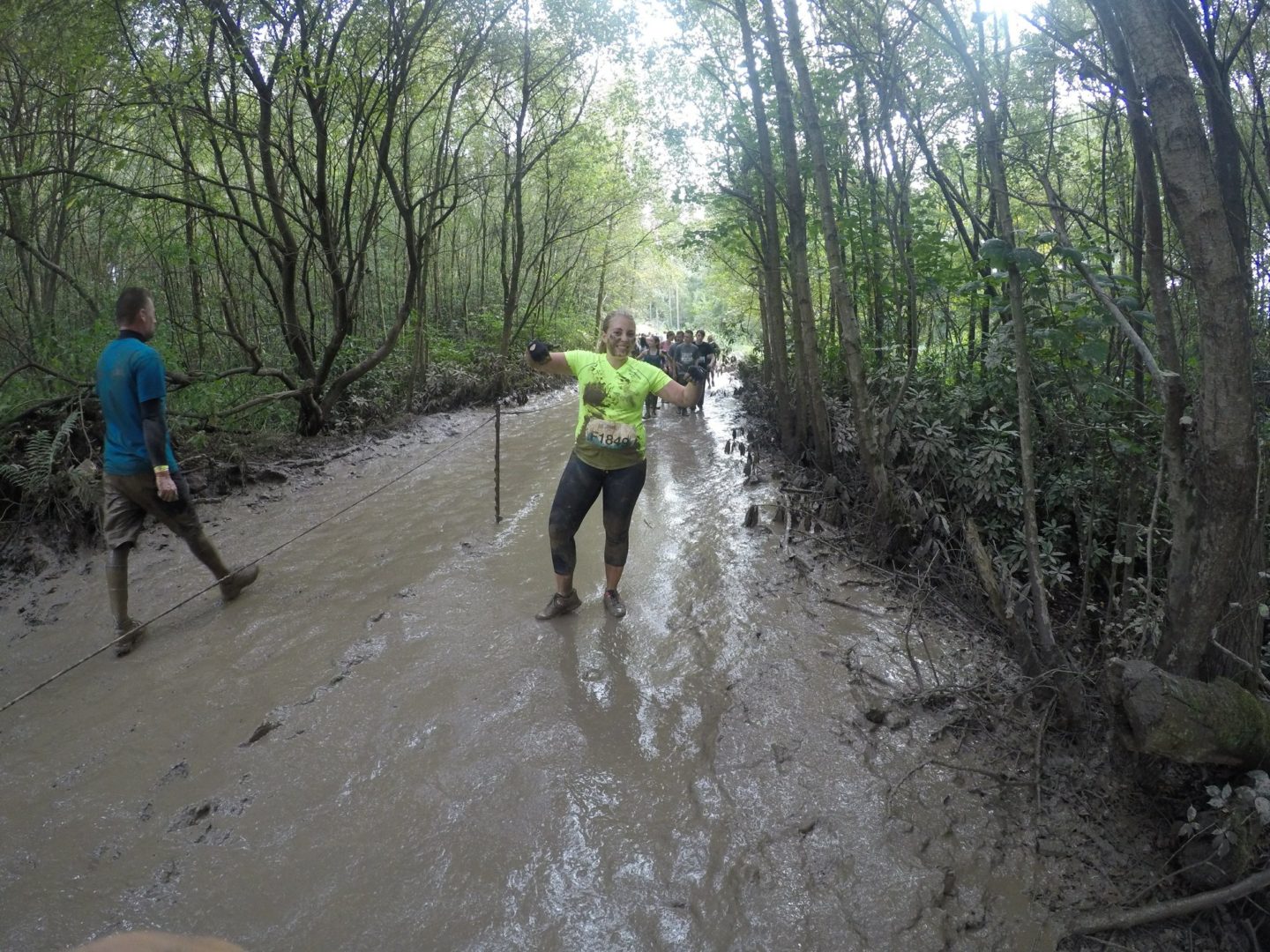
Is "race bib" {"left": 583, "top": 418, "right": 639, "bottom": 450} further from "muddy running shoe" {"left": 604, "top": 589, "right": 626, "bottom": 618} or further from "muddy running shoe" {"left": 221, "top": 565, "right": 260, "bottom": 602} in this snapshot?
"muddy running shoe" {"left": 221, "top": 565, "right": 260, "bottom": 602}

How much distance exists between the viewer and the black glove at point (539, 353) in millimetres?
3895

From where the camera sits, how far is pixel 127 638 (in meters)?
3.87

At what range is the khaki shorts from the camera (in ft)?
13.2

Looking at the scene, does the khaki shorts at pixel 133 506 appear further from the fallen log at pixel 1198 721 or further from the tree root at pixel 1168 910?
the fallen log at pixel 1198 721

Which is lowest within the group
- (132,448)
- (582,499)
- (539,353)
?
(582,499)

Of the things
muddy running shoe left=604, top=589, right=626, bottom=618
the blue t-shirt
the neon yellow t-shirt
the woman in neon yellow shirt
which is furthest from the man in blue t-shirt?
muddy running shoe left=604, top=589, right=626, bottom=618

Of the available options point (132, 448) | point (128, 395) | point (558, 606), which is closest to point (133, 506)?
point (132, 448)

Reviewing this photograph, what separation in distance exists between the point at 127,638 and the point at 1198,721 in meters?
5.03

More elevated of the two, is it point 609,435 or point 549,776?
point 609,435

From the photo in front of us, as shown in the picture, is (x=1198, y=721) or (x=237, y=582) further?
(x=237, y=582)

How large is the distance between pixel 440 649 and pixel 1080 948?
314 cm

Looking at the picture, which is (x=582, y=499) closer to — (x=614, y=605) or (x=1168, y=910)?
(x=614, y=605)

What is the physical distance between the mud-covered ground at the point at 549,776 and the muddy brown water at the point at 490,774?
0.01 meters

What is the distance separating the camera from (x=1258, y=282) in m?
7.04
